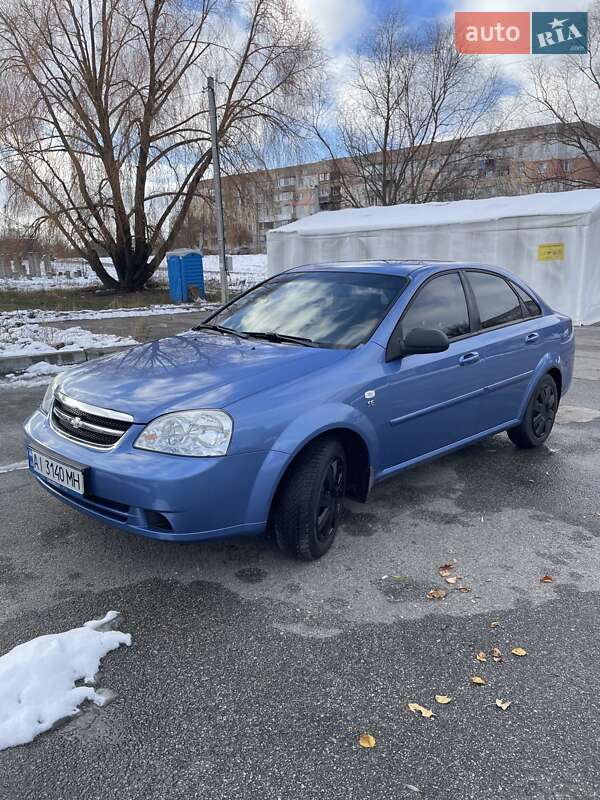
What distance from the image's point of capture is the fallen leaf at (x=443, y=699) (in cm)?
220

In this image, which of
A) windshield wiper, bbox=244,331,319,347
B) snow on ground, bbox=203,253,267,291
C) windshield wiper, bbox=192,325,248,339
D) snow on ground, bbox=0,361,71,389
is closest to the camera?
windshield wiper, bbox=244,331,319,347

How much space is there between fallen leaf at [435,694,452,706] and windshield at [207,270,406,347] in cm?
185

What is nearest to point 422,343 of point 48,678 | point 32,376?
point 48,678

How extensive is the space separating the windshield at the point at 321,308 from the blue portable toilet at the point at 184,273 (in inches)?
669

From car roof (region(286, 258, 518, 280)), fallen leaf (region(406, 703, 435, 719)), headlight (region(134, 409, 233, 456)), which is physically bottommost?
fallen leaf (region(406, 703, 435, 719))

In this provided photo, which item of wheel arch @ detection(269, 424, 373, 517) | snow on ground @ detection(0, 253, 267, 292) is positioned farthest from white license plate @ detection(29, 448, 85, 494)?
snow on ground @ detection(0, 253, 267, 292)

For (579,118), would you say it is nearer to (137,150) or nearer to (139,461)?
(137,150)

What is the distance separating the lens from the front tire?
2965mm

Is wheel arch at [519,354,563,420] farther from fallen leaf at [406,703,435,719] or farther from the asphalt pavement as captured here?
fallen leaf at [406,703,435,719]

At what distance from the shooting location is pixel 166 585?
297 cm

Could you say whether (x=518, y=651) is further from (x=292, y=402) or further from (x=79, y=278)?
(x=79, y=278)

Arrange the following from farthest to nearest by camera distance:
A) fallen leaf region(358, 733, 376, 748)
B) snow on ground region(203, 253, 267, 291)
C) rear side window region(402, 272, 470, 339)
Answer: snow on ground region(203, 253, 267, 291) → rear side window region(402, 272, 470, 339) → fallen leaf region(358, 733, 376, 748)

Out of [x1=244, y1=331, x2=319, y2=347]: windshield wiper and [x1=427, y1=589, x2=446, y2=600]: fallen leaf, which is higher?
[x1=244, y1=331, x2=319, y2=347]: windshield wiper

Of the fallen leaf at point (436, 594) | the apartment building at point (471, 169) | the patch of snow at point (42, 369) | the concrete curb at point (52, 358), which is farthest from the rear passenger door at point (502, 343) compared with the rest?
the apartment building at point (471, 169)
